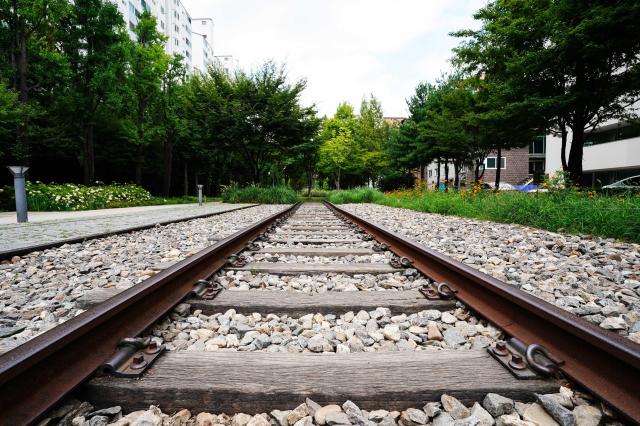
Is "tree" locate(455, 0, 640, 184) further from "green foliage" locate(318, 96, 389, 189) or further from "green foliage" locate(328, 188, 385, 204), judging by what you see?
"green foliage" locate(318, 96, 389, 189)

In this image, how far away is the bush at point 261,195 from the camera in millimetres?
16516

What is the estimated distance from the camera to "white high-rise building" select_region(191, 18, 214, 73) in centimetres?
7188

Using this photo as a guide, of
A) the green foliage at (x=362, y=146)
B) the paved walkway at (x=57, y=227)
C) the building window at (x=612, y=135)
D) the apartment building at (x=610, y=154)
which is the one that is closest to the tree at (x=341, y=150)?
the green foliage at (x=362, y=146)

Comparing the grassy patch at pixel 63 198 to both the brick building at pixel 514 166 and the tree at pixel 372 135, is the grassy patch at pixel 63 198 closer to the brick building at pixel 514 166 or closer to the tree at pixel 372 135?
the tree at pixel 372 135

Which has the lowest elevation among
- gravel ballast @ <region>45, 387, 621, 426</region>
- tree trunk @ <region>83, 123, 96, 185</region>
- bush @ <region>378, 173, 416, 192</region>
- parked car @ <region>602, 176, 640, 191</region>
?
gravel ballast @ <region>45, 387, 621, 426</region>

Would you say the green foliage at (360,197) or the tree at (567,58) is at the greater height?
the tree at (567,58)

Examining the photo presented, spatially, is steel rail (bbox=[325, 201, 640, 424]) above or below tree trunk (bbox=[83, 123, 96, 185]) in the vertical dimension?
below

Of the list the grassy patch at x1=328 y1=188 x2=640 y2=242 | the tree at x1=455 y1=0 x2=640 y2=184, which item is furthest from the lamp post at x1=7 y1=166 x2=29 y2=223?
the tree at x1=455 y1=0 x2=640 y2=184

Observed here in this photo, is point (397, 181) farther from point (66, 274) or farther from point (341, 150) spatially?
point (66, 274)

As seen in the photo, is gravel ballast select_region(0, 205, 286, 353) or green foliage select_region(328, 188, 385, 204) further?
green foliage select_region(328, 188, 385, 204)

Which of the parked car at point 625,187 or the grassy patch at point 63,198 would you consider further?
the grassy patch at point 63,198

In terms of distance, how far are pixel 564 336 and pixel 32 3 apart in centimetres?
1940

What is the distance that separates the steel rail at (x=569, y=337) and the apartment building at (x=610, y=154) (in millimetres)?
21468

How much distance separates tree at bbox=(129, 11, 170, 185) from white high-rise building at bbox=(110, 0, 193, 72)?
82.0 ft
